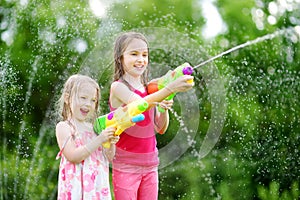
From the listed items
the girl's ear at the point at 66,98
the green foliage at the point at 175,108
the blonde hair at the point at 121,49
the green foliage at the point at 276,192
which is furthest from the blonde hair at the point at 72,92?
the green foliage at the point at 276,192

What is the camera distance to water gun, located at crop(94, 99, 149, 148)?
71.4 inches

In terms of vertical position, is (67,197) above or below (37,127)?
below

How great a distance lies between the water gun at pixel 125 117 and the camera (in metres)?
1.81

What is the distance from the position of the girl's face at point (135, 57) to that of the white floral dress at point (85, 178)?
0.25 metres

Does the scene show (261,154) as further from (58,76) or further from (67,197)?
(67,197)

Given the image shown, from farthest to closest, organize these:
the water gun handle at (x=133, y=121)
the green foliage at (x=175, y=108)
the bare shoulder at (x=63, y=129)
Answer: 1. the green foliage at (x=175, y=108)
2. the bare shoulder at (x=63, y=129)
3. the water gun handle at (x=133, y=121)

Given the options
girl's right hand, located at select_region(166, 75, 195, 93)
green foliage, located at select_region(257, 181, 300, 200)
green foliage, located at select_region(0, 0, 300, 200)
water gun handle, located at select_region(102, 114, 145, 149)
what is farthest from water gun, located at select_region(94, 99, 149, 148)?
green foliage, located at select_region(257, 181, 300, 200)

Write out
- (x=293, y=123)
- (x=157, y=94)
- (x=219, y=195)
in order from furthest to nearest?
1. (x=293, y=123)
2. (x=219, y=195)
3. (x=157, y=94)

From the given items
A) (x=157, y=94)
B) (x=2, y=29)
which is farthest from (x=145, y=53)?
(x=2, y=29)

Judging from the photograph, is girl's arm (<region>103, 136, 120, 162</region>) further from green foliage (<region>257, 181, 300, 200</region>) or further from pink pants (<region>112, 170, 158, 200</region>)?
green foliage (<region>257, 181, 300, 200</region>)

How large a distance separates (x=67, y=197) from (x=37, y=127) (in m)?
1.82

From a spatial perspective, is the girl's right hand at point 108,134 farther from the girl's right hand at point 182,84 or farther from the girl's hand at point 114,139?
the girl's right hand at point 182,84

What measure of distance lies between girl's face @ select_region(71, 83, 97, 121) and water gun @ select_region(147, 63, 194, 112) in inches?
7.5

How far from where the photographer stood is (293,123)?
3873mm
